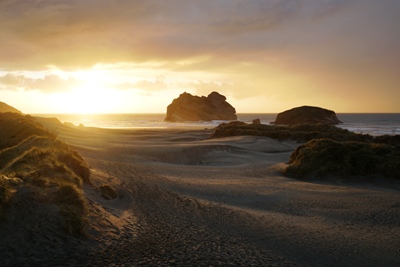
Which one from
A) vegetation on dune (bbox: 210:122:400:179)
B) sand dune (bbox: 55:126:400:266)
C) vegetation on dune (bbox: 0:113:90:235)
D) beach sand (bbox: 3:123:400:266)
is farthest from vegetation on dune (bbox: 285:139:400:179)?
vegetation on dune (bbox: 0:113:90:235)

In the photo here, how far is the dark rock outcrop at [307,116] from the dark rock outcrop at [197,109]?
4709 cm

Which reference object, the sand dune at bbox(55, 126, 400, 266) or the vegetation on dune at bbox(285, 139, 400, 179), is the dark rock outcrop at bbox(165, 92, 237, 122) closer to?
the vegetation on dune at bbox(285, 139, 400, 179)

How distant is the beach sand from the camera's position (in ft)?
20.8

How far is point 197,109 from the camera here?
13550cm

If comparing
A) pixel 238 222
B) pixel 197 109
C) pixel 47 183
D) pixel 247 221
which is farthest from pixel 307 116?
pixel 47 183

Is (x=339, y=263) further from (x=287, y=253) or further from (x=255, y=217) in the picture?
(x=255, y=217)

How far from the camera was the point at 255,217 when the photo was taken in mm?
9195

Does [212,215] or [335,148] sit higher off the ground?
[335,148]

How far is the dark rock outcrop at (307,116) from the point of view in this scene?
85.6 m

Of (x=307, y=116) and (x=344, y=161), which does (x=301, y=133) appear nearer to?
(x=344, y=161)

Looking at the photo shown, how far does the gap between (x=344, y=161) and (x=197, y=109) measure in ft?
398

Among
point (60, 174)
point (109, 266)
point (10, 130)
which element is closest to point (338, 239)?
point (109, 266)

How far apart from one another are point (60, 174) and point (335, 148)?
12938mm

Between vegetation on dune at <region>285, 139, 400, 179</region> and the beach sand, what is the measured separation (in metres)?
0.88
